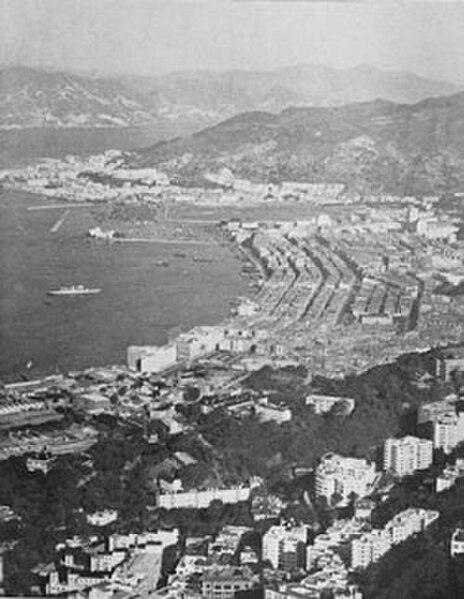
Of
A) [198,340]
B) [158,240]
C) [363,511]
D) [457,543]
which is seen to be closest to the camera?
A: [457,543]

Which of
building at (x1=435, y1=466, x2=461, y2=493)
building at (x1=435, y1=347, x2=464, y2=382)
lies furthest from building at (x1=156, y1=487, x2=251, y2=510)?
building at (x1=435, y1=347, x2=464, y2=382)

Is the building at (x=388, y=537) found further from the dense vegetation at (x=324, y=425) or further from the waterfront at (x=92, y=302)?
the waterfront at (x=92, y=302)

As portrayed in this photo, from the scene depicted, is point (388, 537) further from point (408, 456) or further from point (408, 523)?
point (408, 456)

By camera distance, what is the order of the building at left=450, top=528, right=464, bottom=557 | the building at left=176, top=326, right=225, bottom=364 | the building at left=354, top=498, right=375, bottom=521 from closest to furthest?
the building at left=450, top=528, right=464, bottom=557 < the building at left=354, top=498, right=375, bottom=521 < the building at left=176, top=326, right=225, bottom=364

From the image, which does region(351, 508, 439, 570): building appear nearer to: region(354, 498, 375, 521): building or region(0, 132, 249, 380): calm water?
region(354, 498, 375, 521): building

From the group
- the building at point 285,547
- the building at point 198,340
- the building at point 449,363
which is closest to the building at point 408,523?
the building at point 285,547

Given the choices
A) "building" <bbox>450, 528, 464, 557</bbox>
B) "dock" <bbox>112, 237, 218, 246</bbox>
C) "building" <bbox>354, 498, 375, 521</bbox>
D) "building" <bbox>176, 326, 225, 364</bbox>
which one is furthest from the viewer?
"dock" <bbox>112, 237, 218, 246</bbox>

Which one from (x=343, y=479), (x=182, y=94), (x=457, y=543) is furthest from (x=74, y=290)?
(x=457, y=543)
